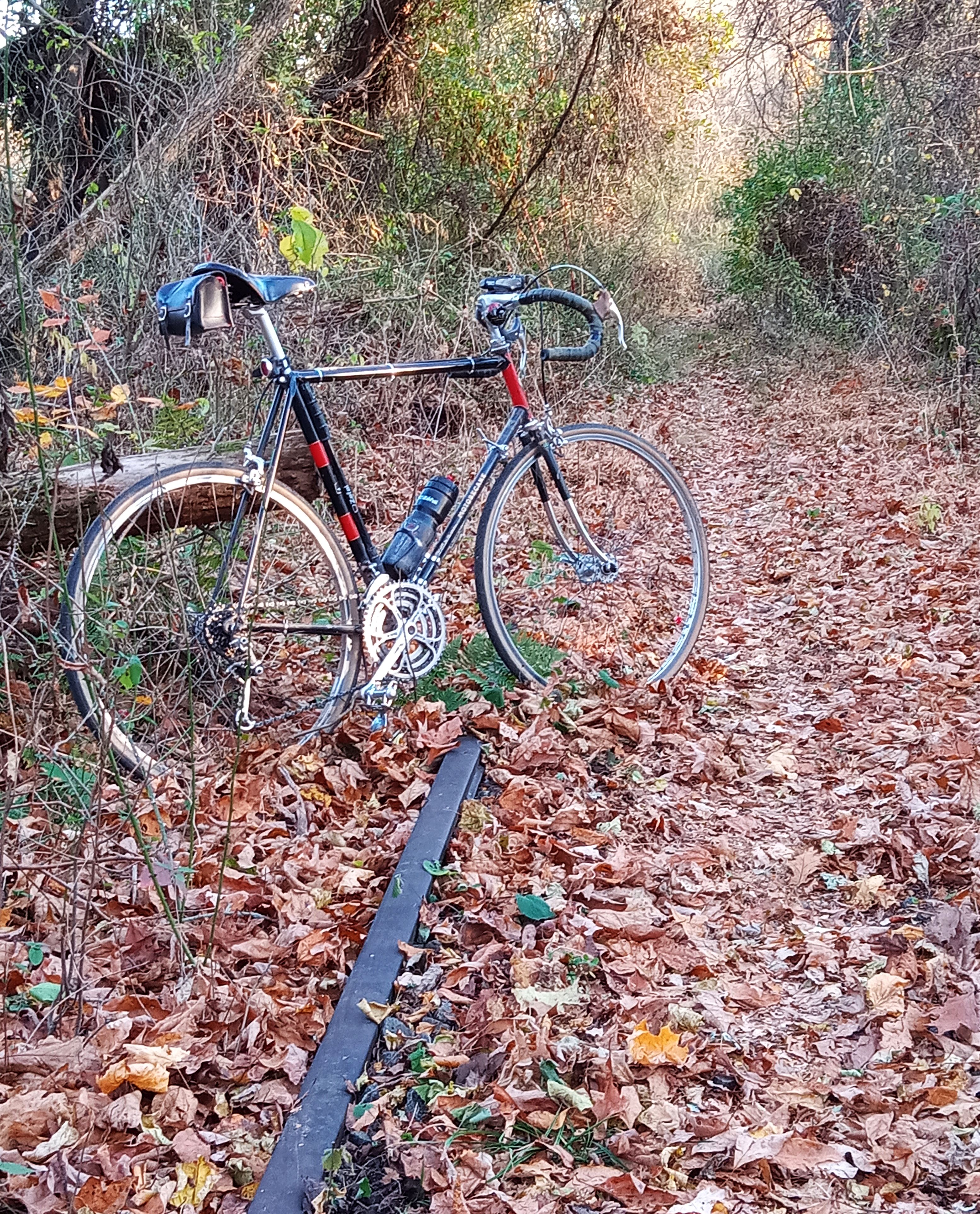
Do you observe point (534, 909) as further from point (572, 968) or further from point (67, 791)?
point (67, 791)

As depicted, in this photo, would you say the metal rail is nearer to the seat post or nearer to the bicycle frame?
the bicycle frame

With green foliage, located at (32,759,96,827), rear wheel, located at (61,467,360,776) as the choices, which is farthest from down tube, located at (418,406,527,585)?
green foliage, located at (32,759,96,827)

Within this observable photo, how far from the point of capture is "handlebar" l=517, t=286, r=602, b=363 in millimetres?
3471

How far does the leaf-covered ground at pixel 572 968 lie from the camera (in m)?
1.91

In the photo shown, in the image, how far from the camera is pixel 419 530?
3.52 metres

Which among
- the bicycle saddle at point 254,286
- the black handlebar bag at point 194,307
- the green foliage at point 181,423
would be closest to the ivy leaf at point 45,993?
the black handlebar bag at point 194,307

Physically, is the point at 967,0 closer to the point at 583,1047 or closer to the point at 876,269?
the point at 876,269

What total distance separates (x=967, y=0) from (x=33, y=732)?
8.56 m

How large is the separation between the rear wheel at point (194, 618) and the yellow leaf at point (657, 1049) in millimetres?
1295

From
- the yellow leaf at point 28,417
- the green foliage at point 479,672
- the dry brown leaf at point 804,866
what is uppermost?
the yellow leaf at point 28,417

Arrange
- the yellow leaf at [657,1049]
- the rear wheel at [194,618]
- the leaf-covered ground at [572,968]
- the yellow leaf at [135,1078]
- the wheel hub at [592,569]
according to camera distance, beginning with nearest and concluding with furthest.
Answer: the leaf-covered ground at [572,968]
the yellow leaf at [135,1078]
the yellow leaf at [657,1049]
the rear wheel at [194,618]
the wheel hub at [592,569]

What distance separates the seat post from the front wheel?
35.6 inches

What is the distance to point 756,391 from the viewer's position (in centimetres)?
960

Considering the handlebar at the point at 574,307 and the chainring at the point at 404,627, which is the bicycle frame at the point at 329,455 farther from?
the handlebar at the point at 574,307
